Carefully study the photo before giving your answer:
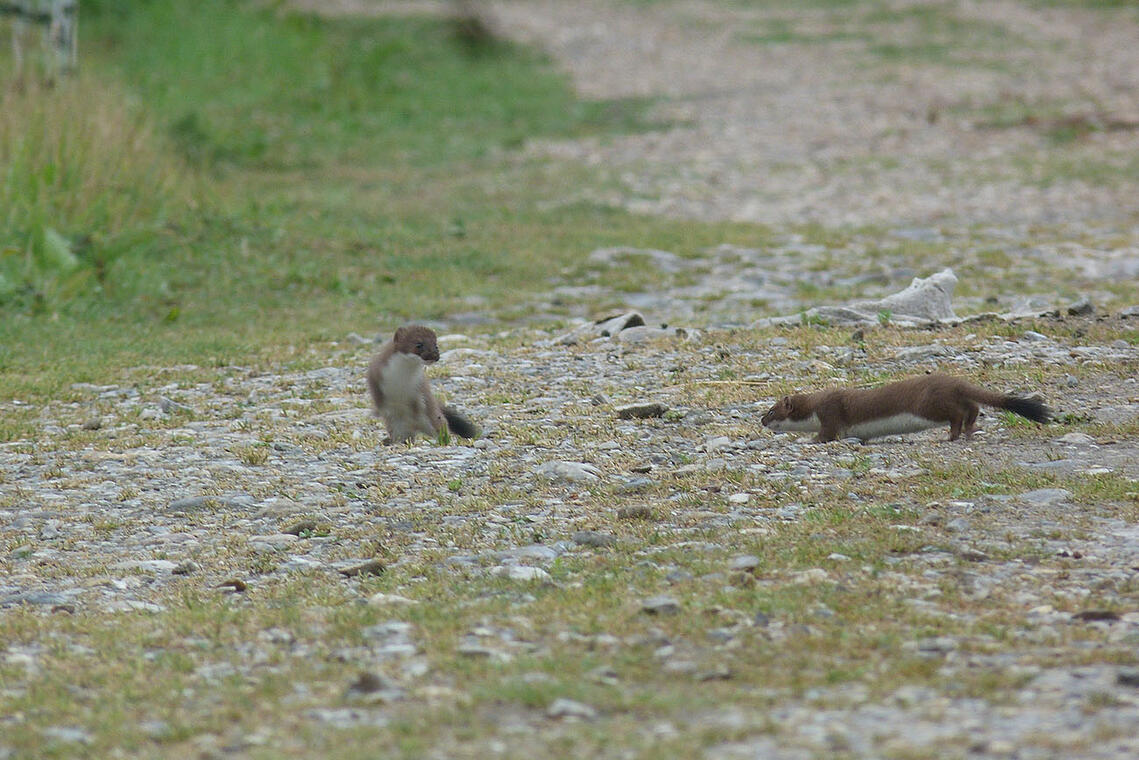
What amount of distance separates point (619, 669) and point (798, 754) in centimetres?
103

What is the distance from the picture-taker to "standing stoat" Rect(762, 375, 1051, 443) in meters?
9.01

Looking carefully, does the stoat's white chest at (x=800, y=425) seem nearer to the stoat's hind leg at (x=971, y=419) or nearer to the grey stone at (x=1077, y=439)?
the stoat's hind leg at (x=971, y=419)

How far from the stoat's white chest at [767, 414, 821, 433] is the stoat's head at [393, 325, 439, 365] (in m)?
2.48

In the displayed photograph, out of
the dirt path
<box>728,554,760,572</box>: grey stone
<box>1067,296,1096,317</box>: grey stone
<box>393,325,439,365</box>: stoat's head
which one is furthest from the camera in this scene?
the dirt path

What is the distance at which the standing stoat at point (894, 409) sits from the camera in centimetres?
901

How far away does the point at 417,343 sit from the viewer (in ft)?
34.3

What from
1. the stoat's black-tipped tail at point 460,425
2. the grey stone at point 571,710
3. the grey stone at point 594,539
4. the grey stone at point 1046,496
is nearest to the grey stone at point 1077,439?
the grey stone at point 1046,496

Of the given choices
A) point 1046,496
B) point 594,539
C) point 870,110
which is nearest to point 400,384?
point 594,539

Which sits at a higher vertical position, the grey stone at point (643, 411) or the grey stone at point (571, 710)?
the grey stone at point (643, 411)

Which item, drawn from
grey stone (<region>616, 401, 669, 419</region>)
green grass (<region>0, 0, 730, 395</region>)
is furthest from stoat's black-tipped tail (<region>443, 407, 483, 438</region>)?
green grass (<region>0, 0, 730, 395</region>)

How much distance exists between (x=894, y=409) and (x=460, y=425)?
283 cm

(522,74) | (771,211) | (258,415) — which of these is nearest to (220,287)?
(258,415)

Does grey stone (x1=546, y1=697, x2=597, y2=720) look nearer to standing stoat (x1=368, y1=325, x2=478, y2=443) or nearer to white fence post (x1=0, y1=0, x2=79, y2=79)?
standing stoat (x1=368, y1=325, x2=478, y2=443)

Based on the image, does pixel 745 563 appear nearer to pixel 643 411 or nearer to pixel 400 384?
pixel 643 411
